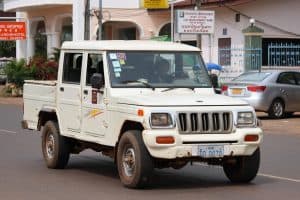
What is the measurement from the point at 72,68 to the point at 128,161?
7.97 feet

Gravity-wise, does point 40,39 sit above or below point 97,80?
above

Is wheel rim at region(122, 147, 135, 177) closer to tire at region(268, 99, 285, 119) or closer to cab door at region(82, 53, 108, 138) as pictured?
cab door at region(82, 53, 108, 138)

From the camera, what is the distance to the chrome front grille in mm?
9922

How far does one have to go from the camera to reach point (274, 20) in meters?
33.4

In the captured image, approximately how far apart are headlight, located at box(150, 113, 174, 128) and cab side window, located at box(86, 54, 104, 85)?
5.34ft

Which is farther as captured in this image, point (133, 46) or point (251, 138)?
point (133, 46)

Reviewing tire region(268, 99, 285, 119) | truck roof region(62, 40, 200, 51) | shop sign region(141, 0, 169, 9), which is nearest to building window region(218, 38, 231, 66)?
shop sign region(141, 0, 169, 9)

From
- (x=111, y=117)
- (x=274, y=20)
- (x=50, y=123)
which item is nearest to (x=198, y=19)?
(x=274, y=20)

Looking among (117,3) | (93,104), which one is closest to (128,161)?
(93,104)

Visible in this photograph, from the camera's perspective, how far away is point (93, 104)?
440 inches

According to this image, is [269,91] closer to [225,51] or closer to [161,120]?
[225,51]

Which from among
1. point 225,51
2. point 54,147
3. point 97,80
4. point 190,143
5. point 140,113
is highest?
point 225,51

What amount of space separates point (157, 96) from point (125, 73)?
32.4 inches

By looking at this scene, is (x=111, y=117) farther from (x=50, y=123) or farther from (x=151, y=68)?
(x=50, y=123)
